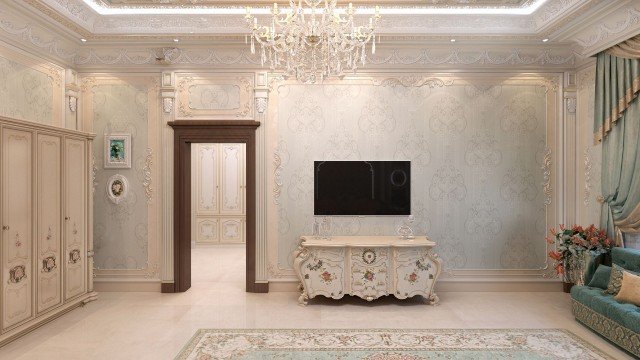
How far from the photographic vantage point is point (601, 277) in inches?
167

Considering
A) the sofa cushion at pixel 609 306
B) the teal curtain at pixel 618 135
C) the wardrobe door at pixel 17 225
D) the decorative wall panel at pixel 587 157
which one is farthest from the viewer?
the decorative wall panel at pixel 587 157

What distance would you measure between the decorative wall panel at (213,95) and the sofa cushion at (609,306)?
4.29 meters

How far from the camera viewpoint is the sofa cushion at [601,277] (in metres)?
4.19

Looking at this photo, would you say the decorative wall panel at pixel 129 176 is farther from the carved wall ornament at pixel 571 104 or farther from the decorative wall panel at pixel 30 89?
the carved wall ornament at pixel 571 104

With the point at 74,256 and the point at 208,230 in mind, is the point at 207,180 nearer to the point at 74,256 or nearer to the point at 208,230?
the point at 208,230

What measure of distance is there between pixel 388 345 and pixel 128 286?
→ 11.9 feet

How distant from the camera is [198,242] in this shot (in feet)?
30.2

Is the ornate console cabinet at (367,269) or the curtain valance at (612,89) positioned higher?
the curtain valance at (612,89)

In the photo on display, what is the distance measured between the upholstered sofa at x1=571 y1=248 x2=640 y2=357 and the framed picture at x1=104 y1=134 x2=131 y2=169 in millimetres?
5557

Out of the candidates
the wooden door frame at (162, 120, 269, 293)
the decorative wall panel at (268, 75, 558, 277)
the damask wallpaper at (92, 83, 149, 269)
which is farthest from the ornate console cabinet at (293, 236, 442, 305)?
the damask wallpaper at (92, 83, 149, 269)

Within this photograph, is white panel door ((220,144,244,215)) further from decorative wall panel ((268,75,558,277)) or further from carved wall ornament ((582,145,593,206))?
carved wall ornament ((582,145,593,206))

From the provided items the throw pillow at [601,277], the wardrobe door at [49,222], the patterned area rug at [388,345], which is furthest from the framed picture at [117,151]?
the throw pillow at [601,277]

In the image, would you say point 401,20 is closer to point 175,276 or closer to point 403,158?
point 403,158

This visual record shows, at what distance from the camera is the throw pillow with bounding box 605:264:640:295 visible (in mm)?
3925
